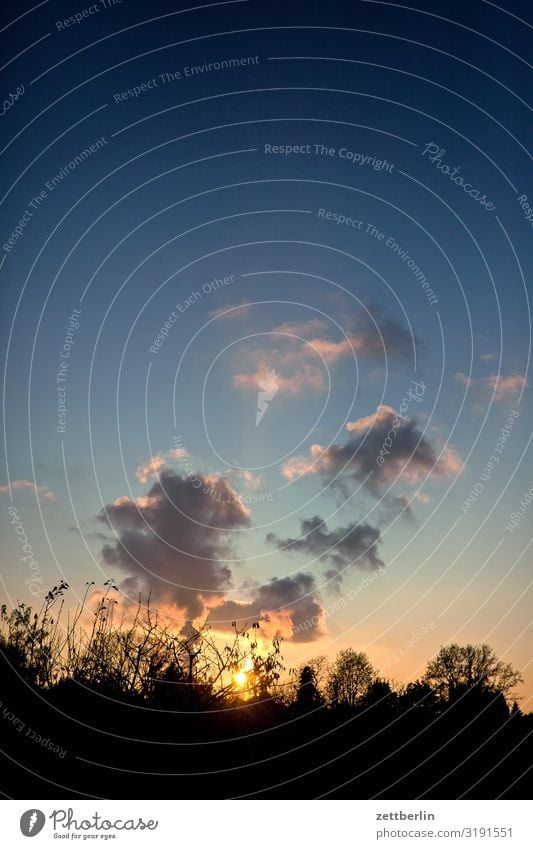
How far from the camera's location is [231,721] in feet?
21.8

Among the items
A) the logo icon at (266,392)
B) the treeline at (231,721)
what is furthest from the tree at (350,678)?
the logo icon at (266,392)

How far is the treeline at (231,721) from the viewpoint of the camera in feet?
19.9

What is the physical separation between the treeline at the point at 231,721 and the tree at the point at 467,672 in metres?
0.02

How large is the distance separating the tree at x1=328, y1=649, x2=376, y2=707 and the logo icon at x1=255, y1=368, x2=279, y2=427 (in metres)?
2.50

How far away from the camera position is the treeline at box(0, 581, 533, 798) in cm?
607

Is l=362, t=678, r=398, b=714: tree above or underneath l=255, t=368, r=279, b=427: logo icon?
underneath
